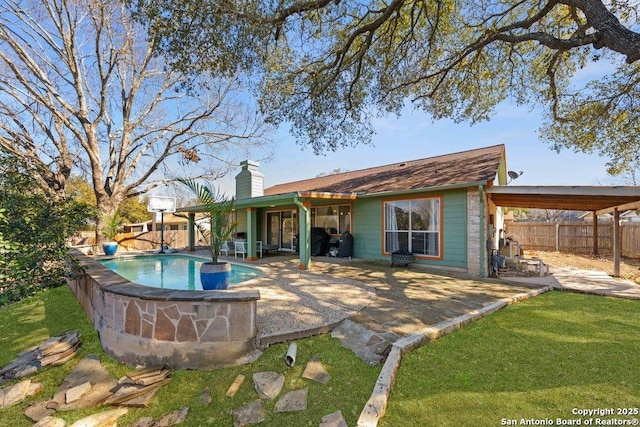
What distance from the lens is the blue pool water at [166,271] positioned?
8.23m

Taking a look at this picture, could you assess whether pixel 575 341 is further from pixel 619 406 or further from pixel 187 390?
pixel 187 390

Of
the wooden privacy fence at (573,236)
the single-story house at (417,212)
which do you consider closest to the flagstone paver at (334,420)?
the single-story house at (417,212)

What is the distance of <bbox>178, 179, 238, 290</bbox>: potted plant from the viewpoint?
5.25m

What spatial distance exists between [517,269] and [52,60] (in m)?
22.6

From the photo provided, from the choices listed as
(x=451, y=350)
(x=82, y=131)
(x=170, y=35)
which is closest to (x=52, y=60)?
(x=82, y=131)

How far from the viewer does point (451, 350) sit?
3.74 meters

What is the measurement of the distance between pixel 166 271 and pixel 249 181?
20.5ft

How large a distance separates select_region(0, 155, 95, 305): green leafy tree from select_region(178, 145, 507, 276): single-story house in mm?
5243

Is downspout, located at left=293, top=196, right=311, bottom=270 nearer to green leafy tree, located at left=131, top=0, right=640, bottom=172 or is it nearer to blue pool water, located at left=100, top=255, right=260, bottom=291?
blue pool water, located at left=100, top=255, right=260, bottom=291

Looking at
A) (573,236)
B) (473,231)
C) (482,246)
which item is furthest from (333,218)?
(573,236)

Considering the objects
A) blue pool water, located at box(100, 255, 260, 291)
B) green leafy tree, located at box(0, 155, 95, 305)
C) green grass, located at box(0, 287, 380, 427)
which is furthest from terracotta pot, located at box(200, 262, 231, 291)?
green leafy tree, located at box(0, 155, 95, 305)

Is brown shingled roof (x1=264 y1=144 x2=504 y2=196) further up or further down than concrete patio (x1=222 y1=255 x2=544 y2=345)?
further up

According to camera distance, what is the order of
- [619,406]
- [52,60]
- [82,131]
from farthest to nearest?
[82,131], [52,60], [619,406]

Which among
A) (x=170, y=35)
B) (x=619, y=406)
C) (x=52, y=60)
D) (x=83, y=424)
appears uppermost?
(x=52, y=60)
